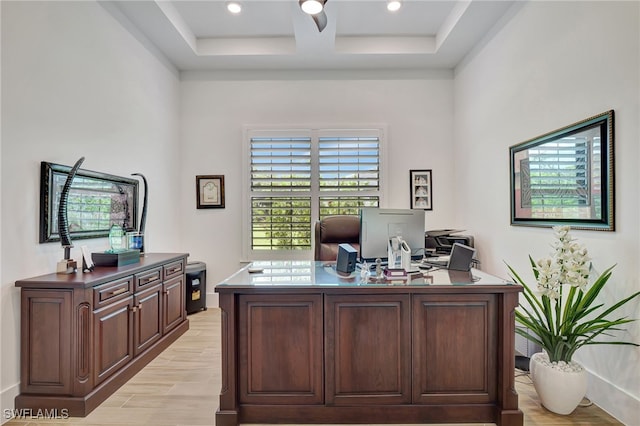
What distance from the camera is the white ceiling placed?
136 inches

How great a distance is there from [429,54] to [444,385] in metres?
3.78

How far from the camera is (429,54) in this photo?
4230 millimetres

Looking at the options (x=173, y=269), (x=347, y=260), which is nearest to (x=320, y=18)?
(x=347, y=260)

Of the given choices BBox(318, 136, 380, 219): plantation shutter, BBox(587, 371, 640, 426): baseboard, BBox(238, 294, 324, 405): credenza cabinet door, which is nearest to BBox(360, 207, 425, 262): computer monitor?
BBox(238, 294, 324, 405): credenza cabinet door

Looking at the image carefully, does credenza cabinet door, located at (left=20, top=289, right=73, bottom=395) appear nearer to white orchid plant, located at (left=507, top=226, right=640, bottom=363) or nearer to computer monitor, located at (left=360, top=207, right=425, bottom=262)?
computer monitor, located at (left=360, top=207, right=425, bottom=262)

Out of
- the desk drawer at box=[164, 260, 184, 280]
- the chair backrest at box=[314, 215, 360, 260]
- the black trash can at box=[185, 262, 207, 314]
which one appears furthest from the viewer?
the black trash can at box=[185, 262, 207, 314]

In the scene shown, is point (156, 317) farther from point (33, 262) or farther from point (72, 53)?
point (72, 53)

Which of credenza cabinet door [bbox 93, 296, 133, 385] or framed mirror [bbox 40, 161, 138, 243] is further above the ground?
framed mirror [bbox 40, 161, 138, 243]

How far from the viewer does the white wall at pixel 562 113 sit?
2.04m

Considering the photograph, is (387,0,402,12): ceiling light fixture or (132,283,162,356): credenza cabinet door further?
(387,0,402,12): ceiling light fixture

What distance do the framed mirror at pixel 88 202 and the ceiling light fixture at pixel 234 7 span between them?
2061 mm

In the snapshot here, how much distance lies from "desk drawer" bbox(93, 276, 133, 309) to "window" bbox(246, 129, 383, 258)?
6.81ft

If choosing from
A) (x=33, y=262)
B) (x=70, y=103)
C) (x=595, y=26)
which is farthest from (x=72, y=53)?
(x=595, y=26)

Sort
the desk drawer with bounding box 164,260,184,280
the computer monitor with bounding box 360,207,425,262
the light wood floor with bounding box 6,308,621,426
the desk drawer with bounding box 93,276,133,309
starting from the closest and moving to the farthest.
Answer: the light wood floor with bounding box 6,308,621,426 < the desk drawer with bounding box 93,276,133,309 < the computer monitor with bounding box 360,207,425,262 < the desk drawer with bounding box 164,260,184,280
